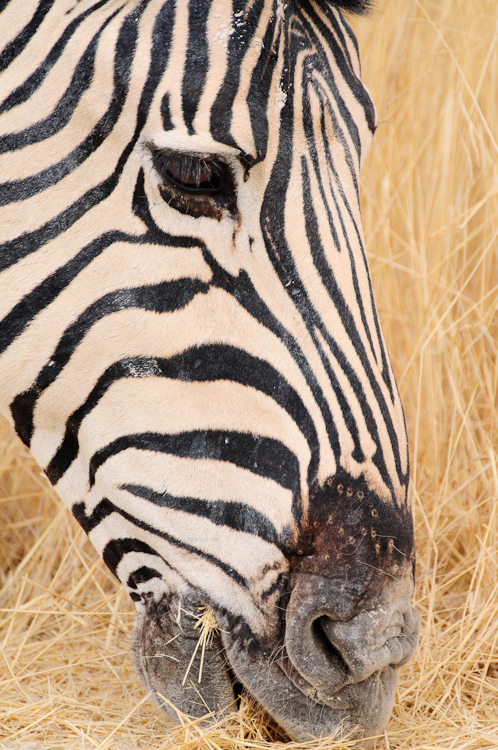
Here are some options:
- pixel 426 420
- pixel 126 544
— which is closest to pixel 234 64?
pixel 126 544

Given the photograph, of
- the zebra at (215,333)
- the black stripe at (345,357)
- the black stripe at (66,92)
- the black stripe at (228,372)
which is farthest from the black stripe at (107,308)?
the black stripe at (66,92)

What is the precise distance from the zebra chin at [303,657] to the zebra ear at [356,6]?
1.48m

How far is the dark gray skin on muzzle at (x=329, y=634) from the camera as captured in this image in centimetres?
152

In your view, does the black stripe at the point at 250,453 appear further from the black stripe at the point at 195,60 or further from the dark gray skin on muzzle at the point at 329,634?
the black stripe at the point at 195,60

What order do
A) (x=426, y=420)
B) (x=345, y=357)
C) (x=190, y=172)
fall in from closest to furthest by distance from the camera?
(x=190, y=172), (x=345, y=357), (x=426, y=420)

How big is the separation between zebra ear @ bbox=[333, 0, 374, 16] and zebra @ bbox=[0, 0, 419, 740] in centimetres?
26

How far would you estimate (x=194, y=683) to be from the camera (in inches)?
64.6

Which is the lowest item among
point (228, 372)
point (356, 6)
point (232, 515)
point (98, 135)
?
point (232, 515)

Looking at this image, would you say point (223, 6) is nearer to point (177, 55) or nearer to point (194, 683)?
point (177, 55)

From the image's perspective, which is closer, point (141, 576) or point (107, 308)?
point (107, 308)

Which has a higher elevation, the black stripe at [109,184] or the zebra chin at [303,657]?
the black stripe at [109,184]

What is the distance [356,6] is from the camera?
185 centimetres

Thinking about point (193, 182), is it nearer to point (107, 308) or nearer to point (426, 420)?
point (107, 308)

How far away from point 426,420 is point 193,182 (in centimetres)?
206
